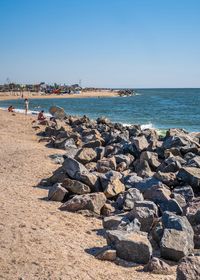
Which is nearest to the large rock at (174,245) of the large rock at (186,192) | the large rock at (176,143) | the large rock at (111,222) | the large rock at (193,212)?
the large rock at (193,212)

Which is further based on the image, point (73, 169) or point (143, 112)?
point (143, 112)

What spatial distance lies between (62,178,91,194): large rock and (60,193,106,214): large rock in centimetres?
57

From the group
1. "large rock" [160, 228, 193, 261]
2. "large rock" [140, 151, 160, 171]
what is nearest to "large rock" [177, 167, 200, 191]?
"large rock" [140, 151, 160, 171]

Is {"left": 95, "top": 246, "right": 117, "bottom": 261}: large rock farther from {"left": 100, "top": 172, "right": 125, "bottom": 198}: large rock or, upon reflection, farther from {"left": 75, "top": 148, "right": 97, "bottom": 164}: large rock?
{"left": 75, "top": 148, "right": 97, "bottom": 164}: large rock

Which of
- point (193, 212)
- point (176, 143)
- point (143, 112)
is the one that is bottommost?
point (143, 112)

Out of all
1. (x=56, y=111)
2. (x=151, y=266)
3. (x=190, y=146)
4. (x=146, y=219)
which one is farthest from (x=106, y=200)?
(x=56, y=111)

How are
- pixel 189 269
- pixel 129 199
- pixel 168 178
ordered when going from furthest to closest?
pixel 168 178
pixel 129 199
pixel 189 269

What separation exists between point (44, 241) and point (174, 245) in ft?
6.26

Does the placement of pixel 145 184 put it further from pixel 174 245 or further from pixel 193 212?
pixel 174 245

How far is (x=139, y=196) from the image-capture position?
805 centimetres

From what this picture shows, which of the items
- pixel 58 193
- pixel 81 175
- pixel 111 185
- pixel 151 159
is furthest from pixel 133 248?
pixel 151 159

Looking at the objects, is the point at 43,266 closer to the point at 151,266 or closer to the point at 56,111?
the point at 151,266

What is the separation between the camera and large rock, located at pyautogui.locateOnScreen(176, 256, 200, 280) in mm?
4645

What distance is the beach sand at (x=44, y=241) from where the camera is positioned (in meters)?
5.25
